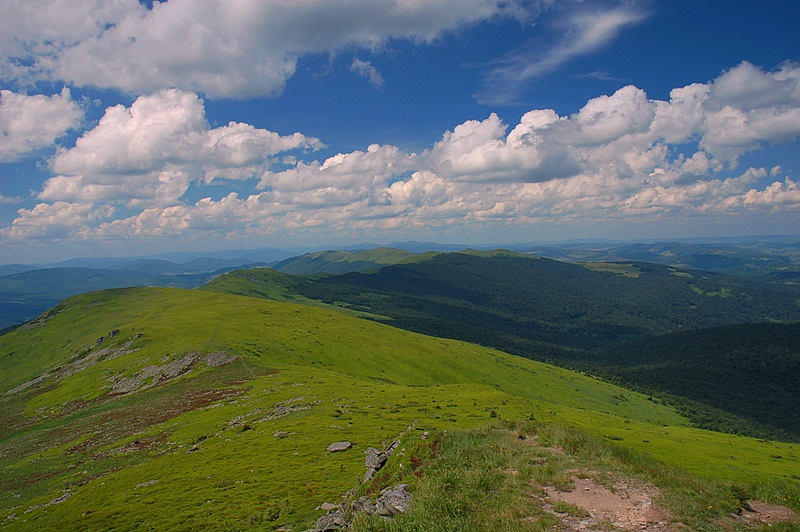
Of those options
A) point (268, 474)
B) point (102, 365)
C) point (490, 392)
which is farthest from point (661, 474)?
point (102, 365)

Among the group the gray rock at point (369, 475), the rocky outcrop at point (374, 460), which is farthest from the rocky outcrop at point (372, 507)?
the rocky outcrop at point (374, 460)

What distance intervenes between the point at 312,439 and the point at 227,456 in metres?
7.22

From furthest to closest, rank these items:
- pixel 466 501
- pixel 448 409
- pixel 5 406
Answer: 1. pixel 5 406
2. pixel 448 409
3. pixel 466 501

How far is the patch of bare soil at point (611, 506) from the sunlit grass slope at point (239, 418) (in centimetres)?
1431

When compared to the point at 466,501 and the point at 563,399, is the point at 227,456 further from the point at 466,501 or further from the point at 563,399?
the point at 563,399

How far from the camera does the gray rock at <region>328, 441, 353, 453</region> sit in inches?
1331

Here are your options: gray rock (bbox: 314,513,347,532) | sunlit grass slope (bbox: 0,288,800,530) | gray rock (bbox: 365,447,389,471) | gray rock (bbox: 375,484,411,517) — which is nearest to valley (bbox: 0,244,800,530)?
sunlit grass slope (bbox: 0,288,800,530)

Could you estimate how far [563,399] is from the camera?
104m

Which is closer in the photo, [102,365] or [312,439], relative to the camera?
[312,439]

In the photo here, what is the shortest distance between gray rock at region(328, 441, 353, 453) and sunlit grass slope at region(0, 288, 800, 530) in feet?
2.07

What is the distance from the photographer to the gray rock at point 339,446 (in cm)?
3381

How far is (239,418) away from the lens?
4647 cm

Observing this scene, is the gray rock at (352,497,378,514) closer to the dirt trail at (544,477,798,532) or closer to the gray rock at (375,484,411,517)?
the gray rock at (375,484,411,517)

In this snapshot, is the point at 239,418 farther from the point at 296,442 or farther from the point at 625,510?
the point at 625,510
